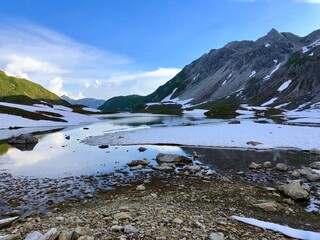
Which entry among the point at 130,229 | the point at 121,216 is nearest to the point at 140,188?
the point at 121,216

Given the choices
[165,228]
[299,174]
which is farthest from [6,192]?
[299,174]

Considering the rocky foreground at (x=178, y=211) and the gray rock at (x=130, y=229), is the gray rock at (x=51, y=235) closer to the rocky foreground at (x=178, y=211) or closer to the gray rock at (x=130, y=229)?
the rocky foreground at (x=178, y=211)

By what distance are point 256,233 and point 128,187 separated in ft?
33.7

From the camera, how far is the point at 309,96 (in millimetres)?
165000

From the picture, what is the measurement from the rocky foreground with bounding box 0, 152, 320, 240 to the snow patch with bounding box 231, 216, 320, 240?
40 cm

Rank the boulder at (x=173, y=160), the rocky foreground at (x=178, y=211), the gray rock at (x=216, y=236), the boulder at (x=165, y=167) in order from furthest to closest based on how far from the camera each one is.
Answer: the boulder at (x=173, y=160), the boulder at (x=165, y=167), the rocky foreground at (x=178, y=211), the gray rock at (x=216, y=236)

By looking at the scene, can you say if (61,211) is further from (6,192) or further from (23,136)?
(23,136)

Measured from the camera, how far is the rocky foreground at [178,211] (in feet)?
35.3

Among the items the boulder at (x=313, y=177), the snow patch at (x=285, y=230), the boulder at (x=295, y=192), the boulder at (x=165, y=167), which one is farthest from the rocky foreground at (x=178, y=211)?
the boulder at (x=165, y=167)

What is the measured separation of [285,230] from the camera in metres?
11.3

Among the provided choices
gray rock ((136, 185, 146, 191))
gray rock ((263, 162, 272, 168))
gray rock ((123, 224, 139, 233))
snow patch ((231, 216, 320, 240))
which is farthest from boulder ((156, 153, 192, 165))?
gray rock ((123, 224, 139, 233))

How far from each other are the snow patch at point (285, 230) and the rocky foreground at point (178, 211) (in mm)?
401

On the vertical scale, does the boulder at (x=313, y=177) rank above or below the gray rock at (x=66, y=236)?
below

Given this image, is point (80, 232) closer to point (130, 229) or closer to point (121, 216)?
point (130, 229)
